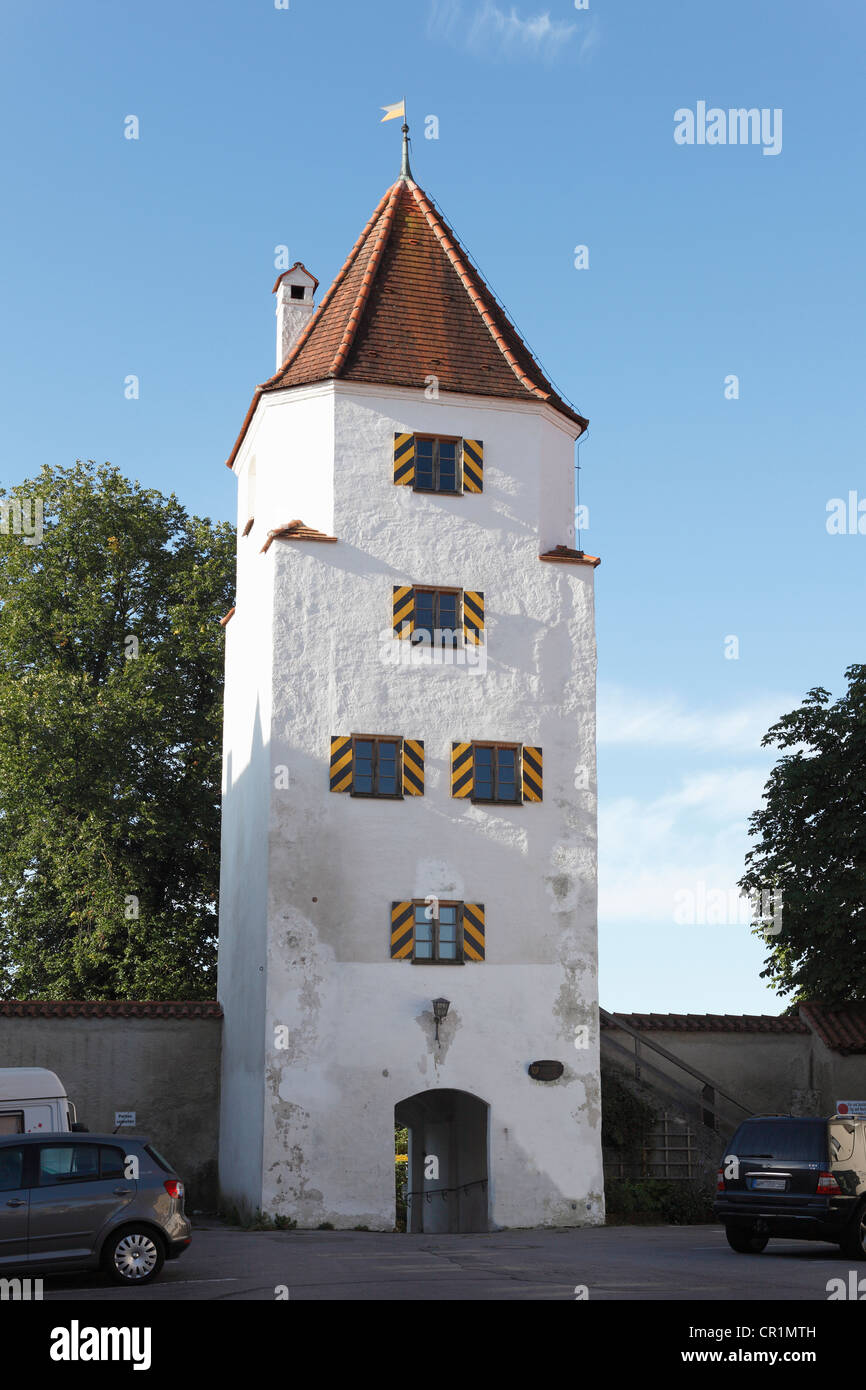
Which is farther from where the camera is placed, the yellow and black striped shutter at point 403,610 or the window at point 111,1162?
the yellow and black striped shutter at point 403,610

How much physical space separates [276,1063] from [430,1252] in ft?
17.0

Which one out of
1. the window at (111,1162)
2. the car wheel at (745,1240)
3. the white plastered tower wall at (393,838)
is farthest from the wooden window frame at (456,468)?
the window at (111,1162)

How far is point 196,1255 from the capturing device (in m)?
18.6

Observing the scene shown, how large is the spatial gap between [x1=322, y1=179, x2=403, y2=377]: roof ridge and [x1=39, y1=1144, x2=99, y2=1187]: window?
607 inches

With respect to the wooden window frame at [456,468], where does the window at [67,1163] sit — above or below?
below

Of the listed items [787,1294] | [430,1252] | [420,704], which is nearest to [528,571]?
[420,704]

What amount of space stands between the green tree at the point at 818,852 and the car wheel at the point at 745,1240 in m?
10.9

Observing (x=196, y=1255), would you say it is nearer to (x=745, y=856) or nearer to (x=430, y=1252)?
(x=430, y=1252)

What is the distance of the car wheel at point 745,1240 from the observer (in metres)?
18.5

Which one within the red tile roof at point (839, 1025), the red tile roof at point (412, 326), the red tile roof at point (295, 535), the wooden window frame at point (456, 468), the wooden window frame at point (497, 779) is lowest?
the red tile roof at point (839, 1025)

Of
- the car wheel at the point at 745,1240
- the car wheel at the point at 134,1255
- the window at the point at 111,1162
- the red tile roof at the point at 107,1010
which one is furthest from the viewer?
the red tile roof at the point at 107,1010

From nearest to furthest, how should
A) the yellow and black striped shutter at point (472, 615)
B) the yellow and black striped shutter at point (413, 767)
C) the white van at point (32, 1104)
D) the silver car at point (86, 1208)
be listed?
the silver car at point (86, 1208), the white van at point (32, 1104), the yellow and black striped shutter at point (413, 767), the yellow and black striped shutter at point (472, 615)

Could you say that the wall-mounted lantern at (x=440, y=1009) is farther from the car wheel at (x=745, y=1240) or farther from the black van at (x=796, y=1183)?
the car wheel at (x=745, y=1240)

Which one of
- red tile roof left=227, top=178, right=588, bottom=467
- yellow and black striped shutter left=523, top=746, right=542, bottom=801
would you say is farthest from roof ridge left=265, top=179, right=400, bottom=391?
yellow and black striped shutter left=523, top=746, right=542, bottom=801
